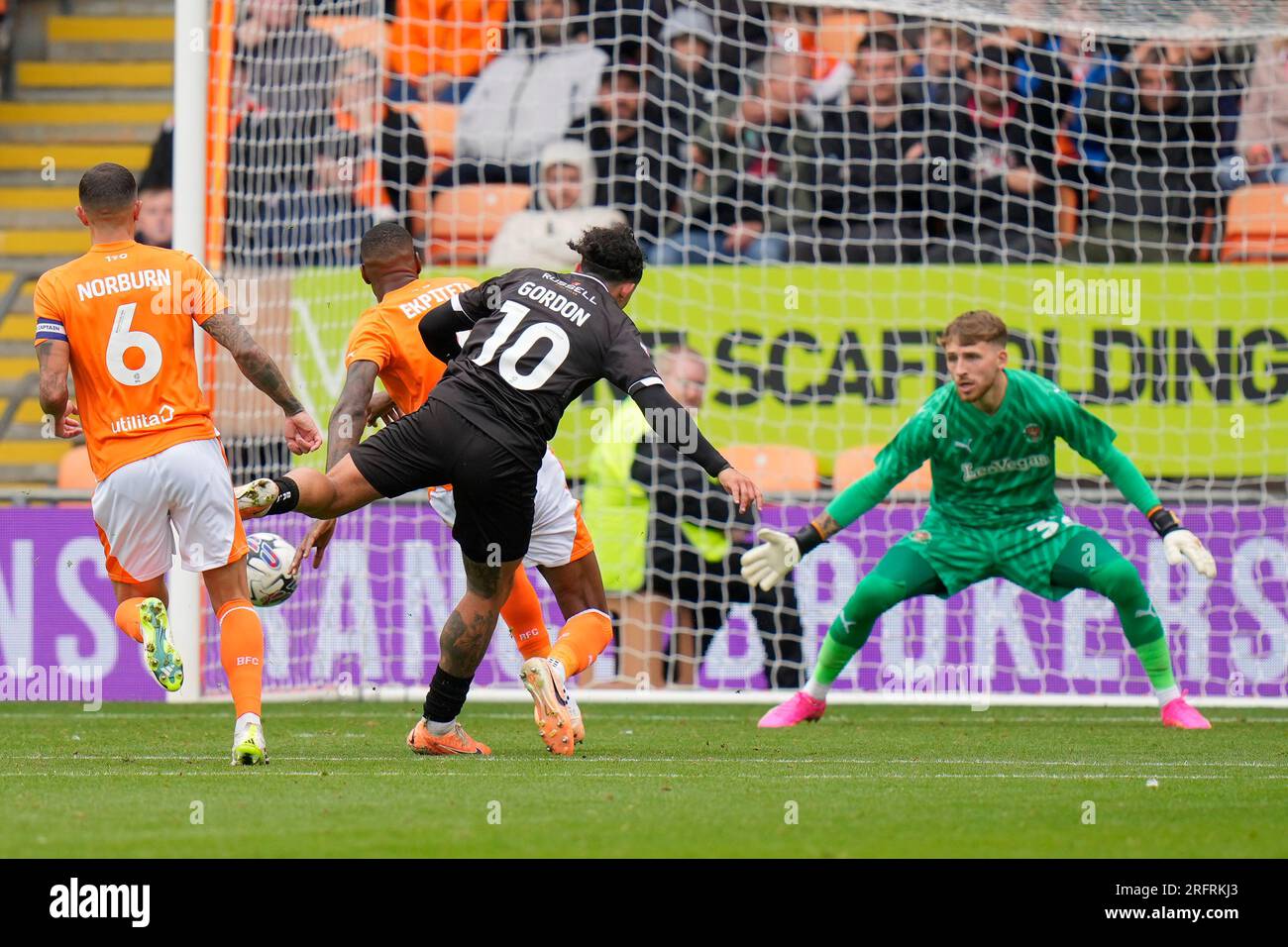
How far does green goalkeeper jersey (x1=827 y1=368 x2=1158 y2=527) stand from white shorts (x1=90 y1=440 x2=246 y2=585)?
116 inches

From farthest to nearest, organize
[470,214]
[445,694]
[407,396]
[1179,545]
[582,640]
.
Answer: [470,214] < [1179,545] < [407,396] < [582,640] < [445,694]

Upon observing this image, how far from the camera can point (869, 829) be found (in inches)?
196

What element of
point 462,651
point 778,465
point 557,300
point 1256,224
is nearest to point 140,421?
point 462,651

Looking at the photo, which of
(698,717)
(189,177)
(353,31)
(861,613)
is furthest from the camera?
(353,31)

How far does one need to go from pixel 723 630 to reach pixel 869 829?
5998 millimetres

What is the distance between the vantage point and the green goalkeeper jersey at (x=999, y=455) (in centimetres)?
→ 847

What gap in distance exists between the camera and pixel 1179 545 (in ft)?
26.6

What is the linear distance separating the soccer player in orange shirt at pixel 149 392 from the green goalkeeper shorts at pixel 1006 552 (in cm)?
329

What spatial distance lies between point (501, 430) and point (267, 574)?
1.41 m

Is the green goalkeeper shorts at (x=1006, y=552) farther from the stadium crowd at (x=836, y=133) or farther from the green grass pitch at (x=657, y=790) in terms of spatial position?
the stadium crowd at (x=836, y=133)

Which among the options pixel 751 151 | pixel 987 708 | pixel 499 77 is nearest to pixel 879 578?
pixel 987 708

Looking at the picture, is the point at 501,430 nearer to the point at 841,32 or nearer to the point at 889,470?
the point at 889,470
